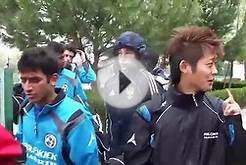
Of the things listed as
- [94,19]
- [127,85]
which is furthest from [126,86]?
[94,19]

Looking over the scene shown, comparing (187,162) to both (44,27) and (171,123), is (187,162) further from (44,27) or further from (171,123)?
(44,27)

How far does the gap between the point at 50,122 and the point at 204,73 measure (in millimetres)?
979

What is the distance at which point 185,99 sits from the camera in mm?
3387

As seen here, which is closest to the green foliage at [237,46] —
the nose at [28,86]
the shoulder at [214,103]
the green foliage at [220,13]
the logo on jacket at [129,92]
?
the green foliage at [220,13]

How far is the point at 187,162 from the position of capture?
10.8 ft

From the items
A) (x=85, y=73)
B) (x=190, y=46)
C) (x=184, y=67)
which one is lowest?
(x=85, y=73)

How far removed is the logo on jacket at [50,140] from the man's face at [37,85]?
0.21 metres

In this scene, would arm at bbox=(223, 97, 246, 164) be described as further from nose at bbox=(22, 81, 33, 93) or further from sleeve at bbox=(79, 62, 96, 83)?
sleeve at bbox=(79, 62, 96, 83)

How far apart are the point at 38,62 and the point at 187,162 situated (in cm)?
110

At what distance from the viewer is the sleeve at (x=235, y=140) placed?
331 cm

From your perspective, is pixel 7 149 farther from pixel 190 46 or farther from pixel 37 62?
pixel 37 62

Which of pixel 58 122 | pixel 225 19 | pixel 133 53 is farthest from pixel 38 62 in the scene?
pixel 225 19

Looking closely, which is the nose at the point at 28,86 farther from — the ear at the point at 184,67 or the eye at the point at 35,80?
the ear at the point at 184,67

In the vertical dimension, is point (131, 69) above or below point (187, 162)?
above
